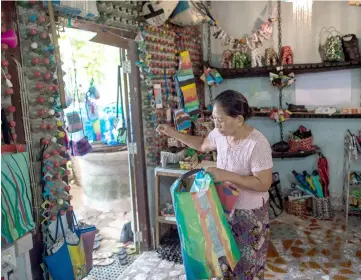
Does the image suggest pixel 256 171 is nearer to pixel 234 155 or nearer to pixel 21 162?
pixel 234 155

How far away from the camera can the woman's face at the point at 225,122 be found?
1.85 metres

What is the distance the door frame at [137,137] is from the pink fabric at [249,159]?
1282 millimetres

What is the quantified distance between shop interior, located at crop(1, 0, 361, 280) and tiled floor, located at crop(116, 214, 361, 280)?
0.02m

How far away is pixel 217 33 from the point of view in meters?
3.87

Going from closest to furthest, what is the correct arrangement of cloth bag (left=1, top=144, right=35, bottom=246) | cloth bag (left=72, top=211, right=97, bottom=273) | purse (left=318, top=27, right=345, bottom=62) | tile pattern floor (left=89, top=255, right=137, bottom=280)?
cloth bag (left=1, top=144, right=35, bottom=246) < cloth bag (left=72, top=211, right=97, bottom=273) < tile pattern floor (left=89, top=255, right=137, bottom=280) < purse (left=318, top=27, right=345, bottom=62)

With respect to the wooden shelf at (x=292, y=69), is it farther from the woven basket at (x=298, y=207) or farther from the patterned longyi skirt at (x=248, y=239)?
the patterned longyi skirt at (x=248, y=239)

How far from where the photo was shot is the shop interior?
6.05ft

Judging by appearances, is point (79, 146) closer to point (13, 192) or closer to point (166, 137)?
point (13, 192)

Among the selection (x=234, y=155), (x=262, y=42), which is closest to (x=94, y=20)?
A: (x=234, y=155)

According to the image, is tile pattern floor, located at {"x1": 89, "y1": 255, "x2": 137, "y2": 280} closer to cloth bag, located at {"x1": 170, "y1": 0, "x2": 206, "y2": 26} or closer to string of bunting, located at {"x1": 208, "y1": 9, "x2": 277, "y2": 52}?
cloth bag, located at {"x1": 170, "y1": 0, "x2": 206, "y2": 26}

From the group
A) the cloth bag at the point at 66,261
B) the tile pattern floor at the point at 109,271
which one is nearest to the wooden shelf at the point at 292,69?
the tile pattern floor at the point at 109,271

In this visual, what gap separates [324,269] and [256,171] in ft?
5.13

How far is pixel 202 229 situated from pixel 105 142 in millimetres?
3332

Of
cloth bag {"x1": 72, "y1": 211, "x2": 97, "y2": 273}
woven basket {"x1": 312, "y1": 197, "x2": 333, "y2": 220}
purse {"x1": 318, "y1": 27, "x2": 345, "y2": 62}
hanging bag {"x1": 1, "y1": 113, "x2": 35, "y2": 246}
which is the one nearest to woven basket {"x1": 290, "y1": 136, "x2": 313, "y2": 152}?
woven basket {"x1": 312, "y1": 197, "x2": 333, "y2": 220}
